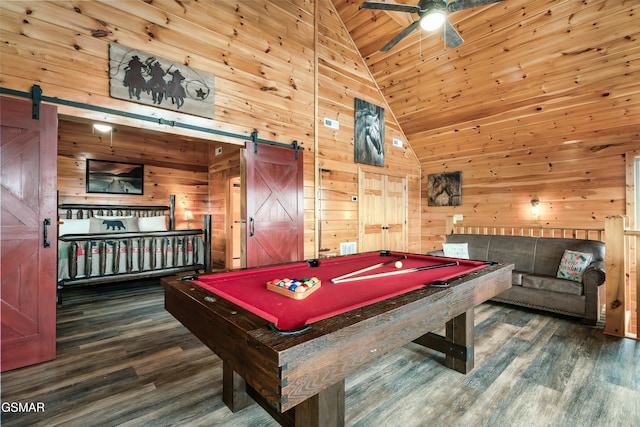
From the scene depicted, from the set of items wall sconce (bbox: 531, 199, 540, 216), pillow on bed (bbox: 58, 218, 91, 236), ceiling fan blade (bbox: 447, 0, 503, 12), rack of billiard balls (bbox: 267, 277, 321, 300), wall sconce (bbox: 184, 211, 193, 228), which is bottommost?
rack of billiard balls (bbox: 267, 277, 321, 300)

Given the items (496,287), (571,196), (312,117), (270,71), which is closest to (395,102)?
(312,117)

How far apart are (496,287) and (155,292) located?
4450 mm

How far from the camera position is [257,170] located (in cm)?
389

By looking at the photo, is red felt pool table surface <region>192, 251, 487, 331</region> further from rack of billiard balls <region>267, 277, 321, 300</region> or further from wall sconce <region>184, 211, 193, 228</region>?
wall sconce <region>184, 211, 193, 228</region>

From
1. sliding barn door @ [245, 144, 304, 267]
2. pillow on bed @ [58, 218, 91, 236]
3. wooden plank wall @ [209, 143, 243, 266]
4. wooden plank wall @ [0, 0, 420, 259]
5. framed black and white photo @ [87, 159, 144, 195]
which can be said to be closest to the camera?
wooden plank wall @ [0, 0, 420, 259]

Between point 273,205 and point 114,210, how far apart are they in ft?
12.5

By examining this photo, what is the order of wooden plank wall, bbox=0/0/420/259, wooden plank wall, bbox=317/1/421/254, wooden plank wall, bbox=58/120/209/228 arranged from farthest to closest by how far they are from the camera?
wooden plank wall, bbox=58/120/209/228
wooden plank wall, bbox=317/1/421/254
wooden plank wall, bbox=0/0/420/259

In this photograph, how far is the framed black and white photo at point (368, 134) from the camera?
5332 mm

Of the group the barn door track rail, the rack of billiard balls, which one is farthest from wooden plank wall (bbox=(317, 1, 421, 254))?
the rack of billiard balls

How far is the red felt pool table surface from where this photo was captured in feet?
3.97

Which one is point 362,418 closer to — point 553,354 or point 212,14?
point 553,354

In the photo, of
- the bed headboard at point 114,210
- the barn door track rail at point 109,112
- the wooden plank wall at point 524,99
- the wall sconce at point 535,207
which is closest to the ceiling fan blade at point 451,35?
the wooden plank wall at point 524,99

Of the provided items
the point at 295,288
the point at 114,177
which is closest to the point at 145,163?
the point at 114,177

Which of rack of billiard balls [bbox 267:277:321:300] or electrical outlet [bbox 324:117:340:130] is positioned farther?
electrical outlet [bbox 324:117:340:130]
